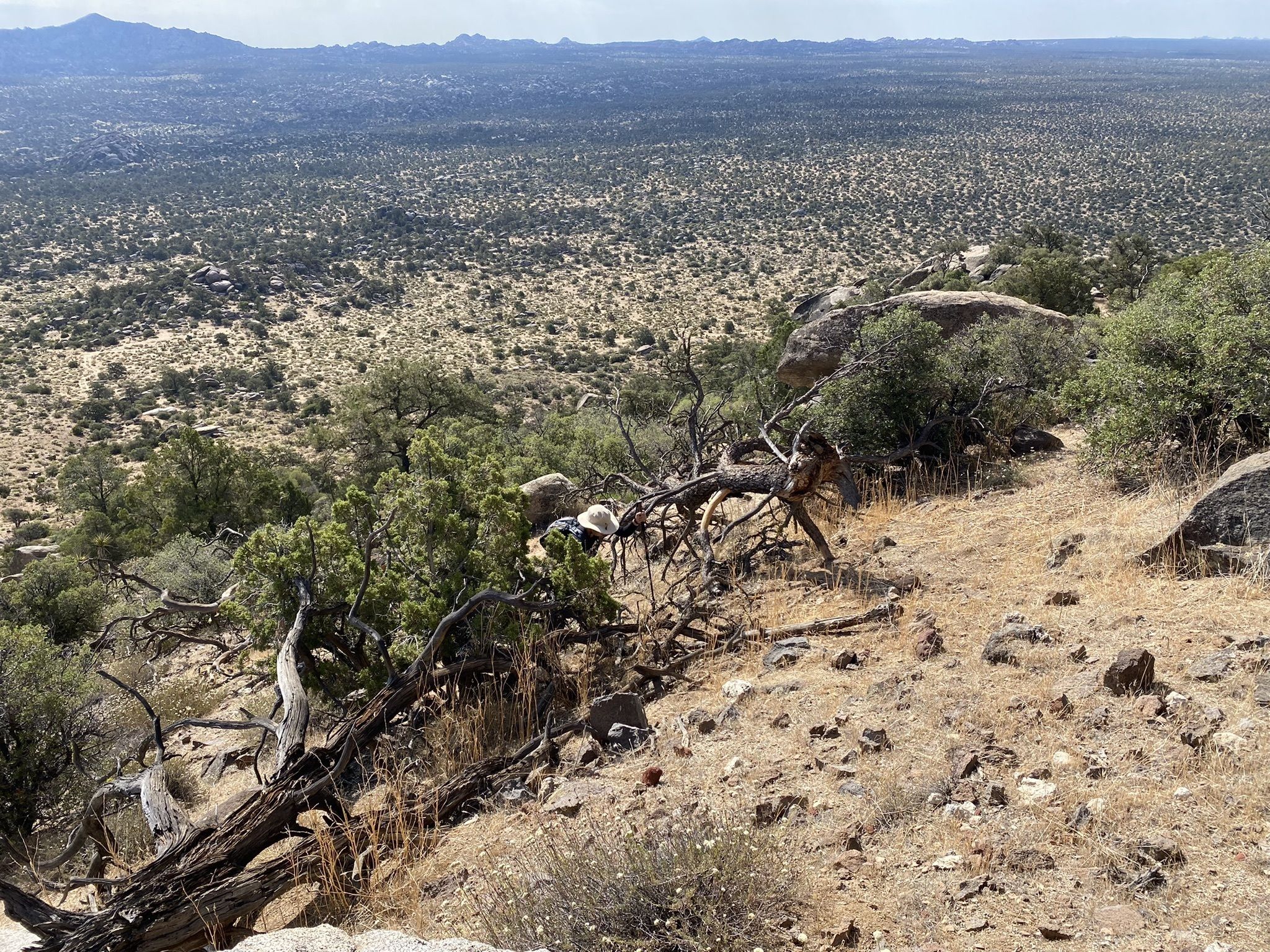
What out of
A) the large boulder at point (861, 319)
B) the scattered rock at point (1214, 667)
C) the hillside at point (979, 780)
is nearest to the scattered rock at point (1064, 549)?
the hillside at point (979, 780)

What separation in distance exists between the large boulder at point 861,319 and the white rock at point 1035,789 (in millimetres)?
9455

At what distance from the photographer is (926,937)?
2.84 m

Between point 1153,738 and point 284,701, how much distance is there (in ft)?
15.1

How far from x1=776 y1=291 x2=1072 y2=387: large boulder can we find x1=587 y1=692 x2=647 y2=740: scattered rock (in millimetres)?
8701

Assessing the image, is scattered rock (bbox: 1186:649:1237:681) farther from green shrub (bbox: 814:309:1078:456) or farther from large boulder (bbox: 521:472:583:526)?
large boulder (bbox: 521:472:583:526)

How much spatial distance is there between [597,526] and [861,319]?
662 centimetres

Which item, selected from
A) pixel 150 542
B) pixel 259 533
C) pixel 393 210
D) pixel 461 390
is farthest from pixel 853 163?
pixel 259 533

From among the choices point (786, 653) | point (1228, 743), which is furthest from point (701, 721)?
point (1228, 743)

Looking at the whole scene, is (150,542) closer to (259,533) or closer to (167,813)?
(259,533)

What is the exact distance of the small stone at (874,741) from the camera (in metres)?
4.00

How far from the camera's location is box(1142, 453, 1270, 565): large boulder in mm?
5023

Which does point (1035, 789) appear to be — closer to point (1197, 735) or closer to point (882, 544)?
point (1197, 735)

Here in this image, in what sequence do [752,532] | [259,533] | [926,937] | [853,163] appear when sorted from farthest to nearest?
[853,163] < [752,532] < [259,533] < [926,937]

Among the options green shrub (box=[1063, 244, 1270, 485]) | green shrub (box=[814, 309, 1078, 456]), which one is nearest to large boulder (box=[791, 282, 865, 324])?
green shrub (box=[814, 309, 1078, 456])
